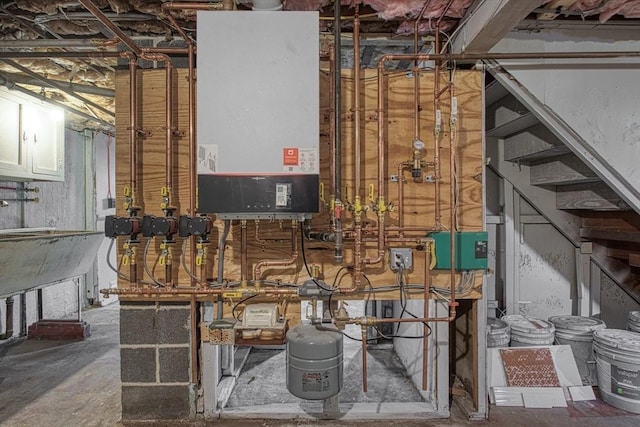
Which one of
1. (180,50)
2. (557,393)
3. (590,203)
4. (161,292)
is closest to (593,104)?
(590,203)

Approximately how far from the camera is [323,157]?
2035 mm

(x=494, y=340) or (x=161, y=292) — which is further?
(x=494, y=340)

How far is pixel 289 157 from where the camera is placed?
163 cm

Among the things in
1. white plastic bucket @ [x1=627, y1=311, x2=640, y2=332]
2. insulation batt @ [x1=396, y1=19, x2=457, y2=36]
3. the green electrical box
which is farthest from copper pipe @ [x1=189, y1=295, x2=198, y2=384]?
white plastic bucket @ [x1=627, y1=311, x2=640, y2=332]

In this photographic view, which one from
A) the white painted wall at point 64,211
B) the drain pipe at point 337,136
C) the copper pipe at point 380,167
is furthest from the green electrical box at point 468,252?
the white painted wall at point 64,211

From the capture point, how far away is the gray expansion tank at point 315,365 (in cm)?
164

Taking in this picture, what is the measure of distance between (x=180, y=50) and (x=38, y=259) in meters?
1.93

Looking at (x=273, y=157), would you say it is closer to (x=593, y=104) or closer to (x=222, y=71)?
(x=222, y=71)

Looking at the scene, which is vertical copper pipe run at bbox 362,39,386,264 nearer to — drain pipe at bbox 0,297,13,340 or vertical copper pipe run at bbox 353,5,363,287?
vertical copper pipe run at bbox 353,5,363,287

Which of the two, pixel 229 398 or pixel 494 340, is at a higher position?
pixel 494 340

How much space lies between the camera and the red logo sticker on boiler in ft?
5.36

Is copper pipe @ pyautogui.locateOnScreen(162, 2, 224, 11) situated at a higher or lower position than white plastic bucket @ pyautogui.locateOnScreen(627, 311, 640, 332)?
higher

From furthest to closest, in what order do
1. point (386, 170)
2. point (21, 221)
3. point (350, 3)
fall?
point (21, 221), point (386, 170), point (350, 3)

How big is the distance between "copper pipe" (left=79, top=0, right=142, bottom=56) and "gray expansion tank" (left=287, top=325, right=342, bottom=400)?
1.65m
